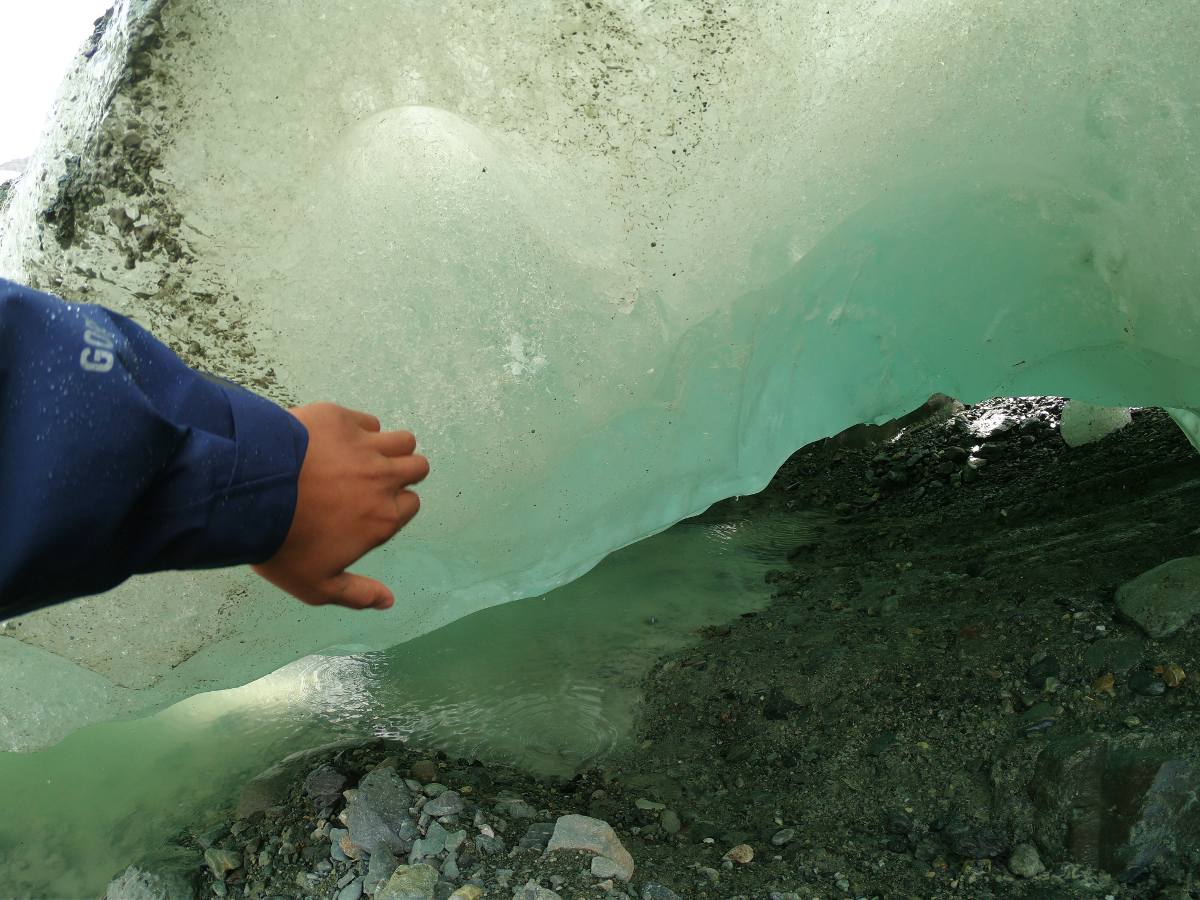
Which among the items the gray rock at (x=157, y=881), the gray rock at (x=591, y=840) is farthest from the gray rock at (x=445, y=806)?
the gray rock at (x=157, y=881)

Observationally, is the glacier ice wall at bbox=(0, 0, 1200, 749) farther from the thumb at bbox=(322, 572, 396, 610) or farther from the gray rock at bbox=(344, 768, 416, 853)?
the thumb at bbox=(322, 572, 396, 610)

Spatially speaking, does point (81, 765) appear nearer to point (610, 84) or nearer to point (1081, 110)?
point (610, 84)

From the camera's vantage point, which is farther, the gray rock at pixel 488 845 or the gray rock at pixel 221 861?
the gray rock at pixel 221 861

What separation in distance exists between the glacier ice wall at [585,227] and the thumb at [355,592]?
0.66m

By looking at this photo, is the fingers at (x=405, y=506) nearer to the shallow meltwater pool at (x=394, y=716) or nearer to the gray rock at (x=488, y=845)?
the gray rock at (x=488, y=845)

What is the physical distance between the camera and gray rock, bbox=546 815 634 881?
1.73 meters

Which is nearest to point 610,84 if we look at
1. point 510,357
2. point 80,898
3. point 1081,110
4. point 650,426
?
point 510,357

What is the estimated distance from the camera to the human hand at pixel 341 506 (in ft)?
3.05

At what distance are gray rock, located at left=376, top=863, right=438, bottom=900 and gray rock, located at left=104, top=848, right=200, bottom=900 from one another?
45cm

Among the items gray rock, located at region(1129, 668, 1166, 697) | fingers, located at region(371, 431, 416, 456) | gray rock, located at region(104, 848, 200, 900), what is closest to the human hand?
fingers, located at region(371, 431, 416, 456)

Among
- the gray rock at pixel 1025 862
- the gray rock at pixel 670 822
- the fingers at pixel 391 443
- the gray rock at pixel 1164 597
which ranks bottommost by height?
the gray rock at pixel 1025 862

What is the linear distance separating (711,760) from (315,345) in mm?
1215

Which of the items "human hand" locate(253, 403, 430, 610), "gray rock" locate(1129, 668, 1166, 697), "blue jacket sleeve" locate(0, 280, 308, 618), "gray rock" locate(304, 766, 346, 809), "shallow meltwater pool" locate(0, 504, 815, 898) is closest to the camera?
"blue jacket sleeve" locate(0, 280, 308, 618)

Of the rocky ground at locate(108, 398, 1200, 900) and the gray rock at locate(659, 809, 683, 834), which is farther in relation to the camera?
the gray rock at locate(659, 809, 683, 834)
